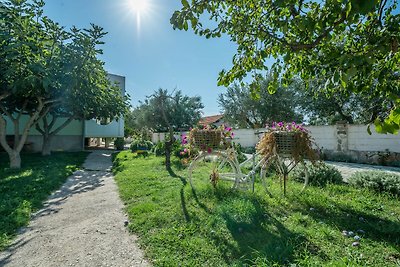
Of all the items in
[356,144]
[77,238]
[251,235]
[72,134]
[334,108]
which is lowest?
[77,238]

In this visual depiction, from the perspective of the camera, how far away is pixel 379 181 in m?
5.20

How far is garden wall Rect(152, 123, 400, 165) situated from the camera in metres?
9.16

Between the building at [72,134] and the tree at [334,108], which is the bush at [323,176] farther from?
the building at [72,134]

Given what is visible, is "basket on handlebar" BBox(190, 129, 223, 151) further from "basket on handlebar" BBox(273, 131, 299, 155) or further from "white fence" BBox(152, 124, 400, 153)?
"white fence" BBox(152, 124, 400, 153)

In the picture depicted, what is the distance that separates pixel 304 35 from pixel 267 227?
2531mm

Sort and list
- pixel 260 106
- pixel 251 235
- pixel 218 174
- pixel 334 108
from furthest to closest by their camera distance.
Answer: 1. pixel 260 106
2. pixel 334 108
3. pixel 218 174
4. pixel 251 235

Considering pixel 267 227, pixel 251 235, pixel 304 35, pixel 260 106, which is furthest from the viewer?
pixel 260 106

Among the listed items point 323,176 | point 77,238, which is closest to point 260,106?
point 323,176

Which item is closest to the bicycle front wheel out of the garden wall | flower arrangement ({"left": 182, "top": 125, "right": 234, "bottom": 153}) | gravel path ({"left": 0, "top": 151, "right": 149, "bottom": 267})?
flower arrangement ({"left": 182, "top": 125, "right": 234, "bottom": 153})

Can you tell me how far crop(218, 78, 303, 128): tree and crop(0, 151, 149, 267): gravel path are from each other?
15.3m

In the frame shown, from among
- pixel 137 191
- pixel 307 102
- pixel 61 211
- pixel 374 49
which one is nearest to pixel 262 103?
pixel 307 102

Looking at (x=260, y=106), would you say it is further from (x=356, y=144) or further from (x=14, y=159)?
(x=14, y=159)

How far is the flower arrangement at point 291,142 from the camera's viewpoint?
436 cm

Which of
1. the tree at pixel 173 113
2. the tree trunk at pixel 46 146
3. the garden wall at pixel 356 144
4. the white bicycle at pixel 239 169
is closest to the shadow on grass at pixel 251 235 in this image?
the white bicycle at pixel 239 169
